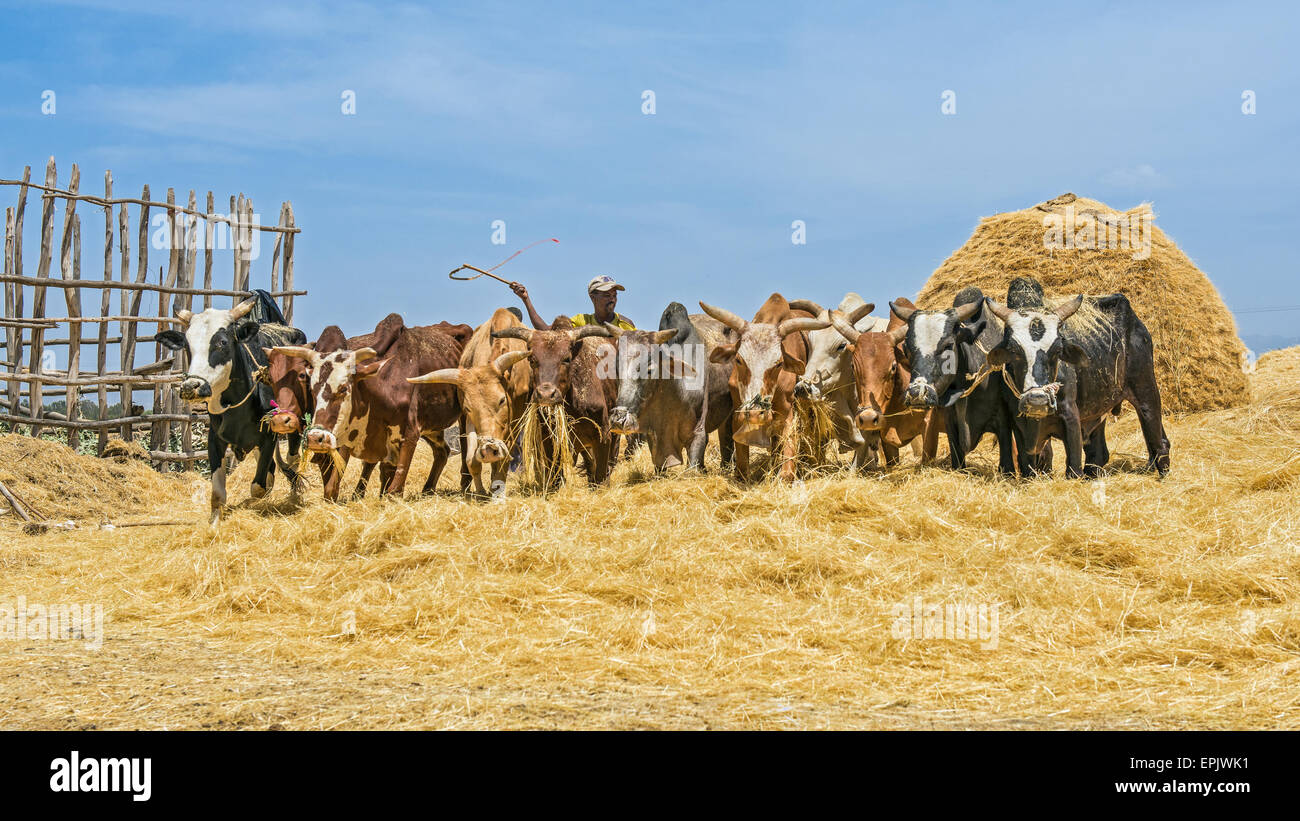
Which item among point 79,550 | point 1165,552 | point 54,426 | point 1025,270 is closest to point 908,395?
point 1165,552

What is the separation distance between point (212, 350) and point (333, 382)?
116cm

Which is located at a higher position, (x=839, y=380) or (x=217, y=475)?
(x=839, y=380)

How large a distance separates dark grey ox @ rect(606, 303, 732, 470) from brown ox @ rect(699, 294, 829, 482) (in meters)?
0.28

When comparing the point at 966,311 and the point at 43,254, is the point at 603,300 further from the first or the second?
the point at 43,254

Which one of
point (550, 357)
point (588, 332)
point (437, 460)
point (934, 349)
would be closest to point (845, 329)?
point (934, 349)

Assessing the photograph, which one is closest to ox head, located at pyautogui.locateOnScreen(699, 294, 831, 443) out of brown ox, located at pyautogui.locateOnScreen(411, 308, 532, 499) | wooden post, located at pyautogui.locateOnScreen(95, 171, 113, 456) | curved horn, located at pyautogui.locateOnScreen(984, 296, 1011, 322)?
curved horn, located at pyautogui.locateOnScreen(984, 296, 1011, 322)

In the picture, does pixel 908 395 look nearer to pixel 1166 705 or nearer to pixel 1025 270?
pixel 1166 705

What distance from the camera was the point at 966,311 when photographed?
9133 millimetres

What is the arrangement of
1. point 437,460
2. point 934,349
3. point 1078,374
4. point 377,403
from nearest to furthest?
point 934,349
point 1078,374
point 377,403
point 437,460

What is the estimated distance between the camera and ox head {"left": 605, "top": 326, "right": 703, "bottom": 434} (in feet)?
29.1

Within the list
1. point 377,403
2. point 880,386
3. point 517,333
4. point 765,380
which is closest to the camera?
point 765,380

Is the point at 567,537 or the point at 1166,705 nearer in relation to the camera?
the point at 1166,705
